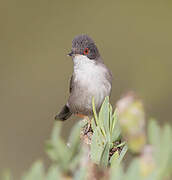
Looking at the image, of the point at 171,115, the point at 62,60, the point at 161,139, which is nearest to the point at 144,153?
the point at 161,139

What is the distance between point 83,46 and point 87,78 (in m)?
0.32

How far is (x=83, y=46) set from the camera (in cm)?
380

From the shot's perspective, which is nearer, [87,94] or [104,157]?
[104,157]

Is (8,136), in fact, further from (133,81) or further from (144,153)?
(144,153)

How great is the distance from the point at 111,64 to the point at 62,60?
788 millimetres

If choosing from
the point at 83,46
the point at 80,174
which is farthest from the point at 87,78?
the point at 80,174

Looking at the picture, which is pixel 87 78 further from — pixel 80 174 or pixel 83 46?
pixel 80 174

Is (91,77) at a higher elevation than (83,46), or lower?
lower

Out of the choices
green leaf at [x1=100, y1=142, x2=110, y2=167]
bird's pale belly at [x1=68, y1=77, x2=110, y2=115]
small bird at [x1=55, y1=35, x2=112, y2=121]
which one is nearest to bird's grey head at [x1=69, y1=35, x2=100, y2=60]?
small bird at [x1=55, y1=35, x2=112, y2=121]

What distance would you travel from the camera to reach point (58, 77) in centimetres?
726

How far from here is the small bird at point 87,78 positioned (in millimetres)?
3842

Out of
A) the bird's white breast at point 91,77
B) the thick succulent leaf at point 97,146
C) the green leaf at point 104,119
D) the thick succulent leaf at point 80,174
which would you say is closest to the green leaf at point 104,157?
the thick succulent leaf at point 97,146

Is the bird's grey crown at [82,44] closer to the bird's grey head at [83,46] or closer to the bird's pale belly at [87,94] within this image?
the bird's grey head at [83,46]

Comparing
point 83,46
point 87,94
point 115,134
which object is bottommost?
point 115,134
